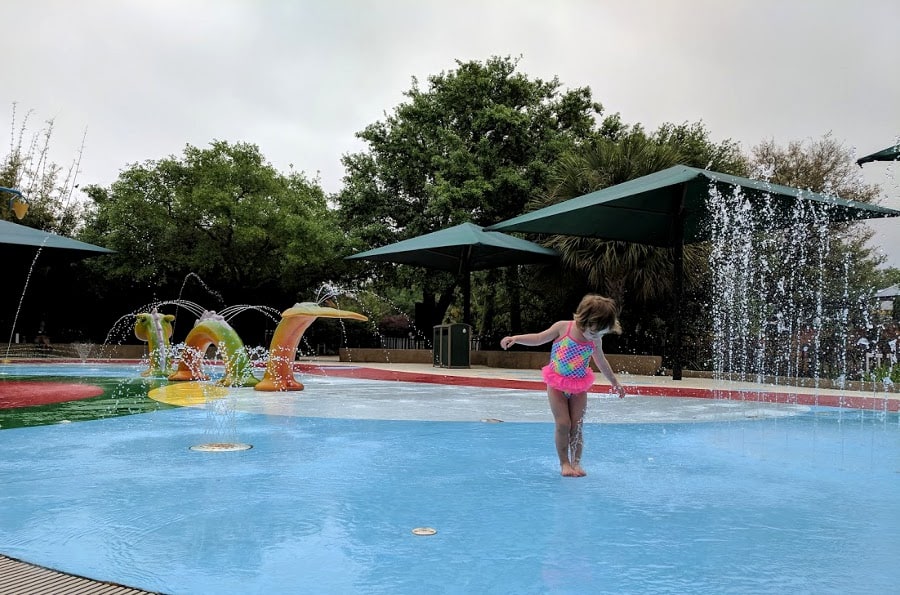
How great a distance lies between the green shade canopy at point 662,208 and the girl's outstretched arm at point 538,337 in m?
7.96

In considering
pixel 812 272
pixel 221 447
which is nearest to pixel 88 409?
pixel 221 447

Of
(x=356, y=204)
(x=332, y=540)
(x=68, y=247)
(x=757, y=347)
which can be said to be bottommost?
(x=332, y=540)

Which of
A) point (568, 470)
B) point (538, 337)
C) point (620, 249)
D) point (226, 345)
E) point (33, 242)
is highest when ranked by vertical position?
point (620, 249)

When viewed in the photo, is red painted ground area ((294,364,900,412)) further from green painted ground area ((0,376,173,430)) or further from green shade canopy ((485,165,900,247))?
green painted ground area ((0,376,173,430))

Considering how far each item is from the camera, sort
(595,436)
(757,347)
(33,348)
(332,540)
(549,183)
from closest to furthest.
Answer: (332,540) < (595,436) < (757,347) < (549,183) < (33,348)

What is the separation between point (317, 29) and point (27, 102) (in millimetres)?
20802

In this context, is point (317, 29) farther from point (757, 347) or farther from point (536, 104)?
point (757, 347)

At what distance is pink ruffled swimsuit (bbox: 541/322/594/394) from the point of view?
4.66 m

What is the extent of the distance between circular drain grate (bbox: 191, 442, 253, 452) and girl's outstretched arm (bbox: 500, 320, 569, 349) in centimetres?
245

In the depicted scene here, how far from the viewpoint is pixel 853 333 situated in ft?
58.9

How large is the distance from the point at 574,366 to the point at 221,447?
3013 millimetres

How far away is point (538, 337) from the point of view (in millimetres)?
4742

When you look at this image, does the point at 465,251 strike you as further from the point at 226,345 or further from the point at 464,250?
the point at 226,345

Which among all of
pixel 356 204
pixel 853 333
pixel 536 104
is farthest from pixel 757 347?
pixel 356 204
